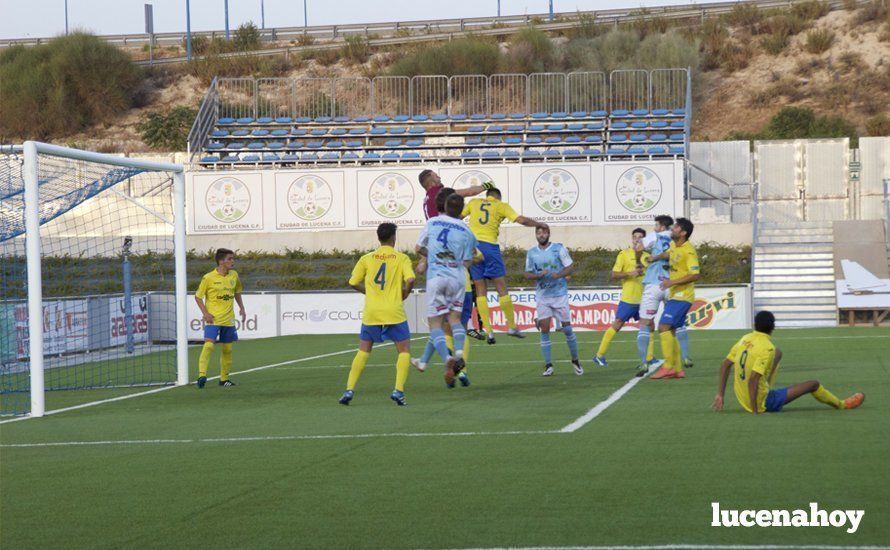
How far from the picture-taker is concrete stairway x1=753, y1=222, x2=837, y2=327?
111 ft

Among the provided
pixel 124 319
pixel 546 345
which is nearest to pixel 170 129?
pixel 124 319

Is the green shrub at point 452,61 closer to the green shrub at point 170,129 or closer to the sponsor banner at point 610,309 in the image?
the green shrub at point 170,129

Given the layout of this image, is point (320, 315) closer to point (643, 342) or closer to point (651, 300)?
point (643, 342)

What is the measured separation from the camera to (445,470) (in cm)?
893

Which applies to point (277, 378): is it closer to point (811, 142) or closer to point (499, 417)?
point (499, 417)

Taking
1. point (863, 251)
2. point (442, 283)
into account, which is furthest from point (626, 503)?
point (863, 251)

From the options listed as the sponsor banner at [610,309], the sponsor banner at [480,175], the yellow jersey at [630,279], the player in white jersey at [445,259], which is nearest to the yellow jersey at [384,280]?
the player in white jersey at [445,259]

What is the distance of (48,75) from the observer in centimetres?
6594

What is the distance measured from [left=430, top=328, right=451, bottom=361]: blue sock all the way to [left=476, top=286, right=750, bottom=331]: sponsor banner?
57.6 feet

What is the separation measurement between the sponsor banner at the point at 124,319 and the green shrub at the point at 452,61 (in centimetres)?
3358

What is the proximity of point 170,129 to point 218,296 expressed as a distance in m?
42.1

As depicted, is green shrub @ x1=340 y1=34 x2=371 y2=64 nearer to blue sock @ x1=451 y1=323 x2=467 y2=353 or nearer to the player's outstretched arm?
blue sock @ x1=451 y1=323 x2=467 y2=353

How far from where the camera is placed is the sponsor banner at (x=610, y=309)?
31.2 meters

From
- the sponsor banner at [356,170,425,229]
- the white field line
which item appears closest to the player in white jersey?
the white field line
